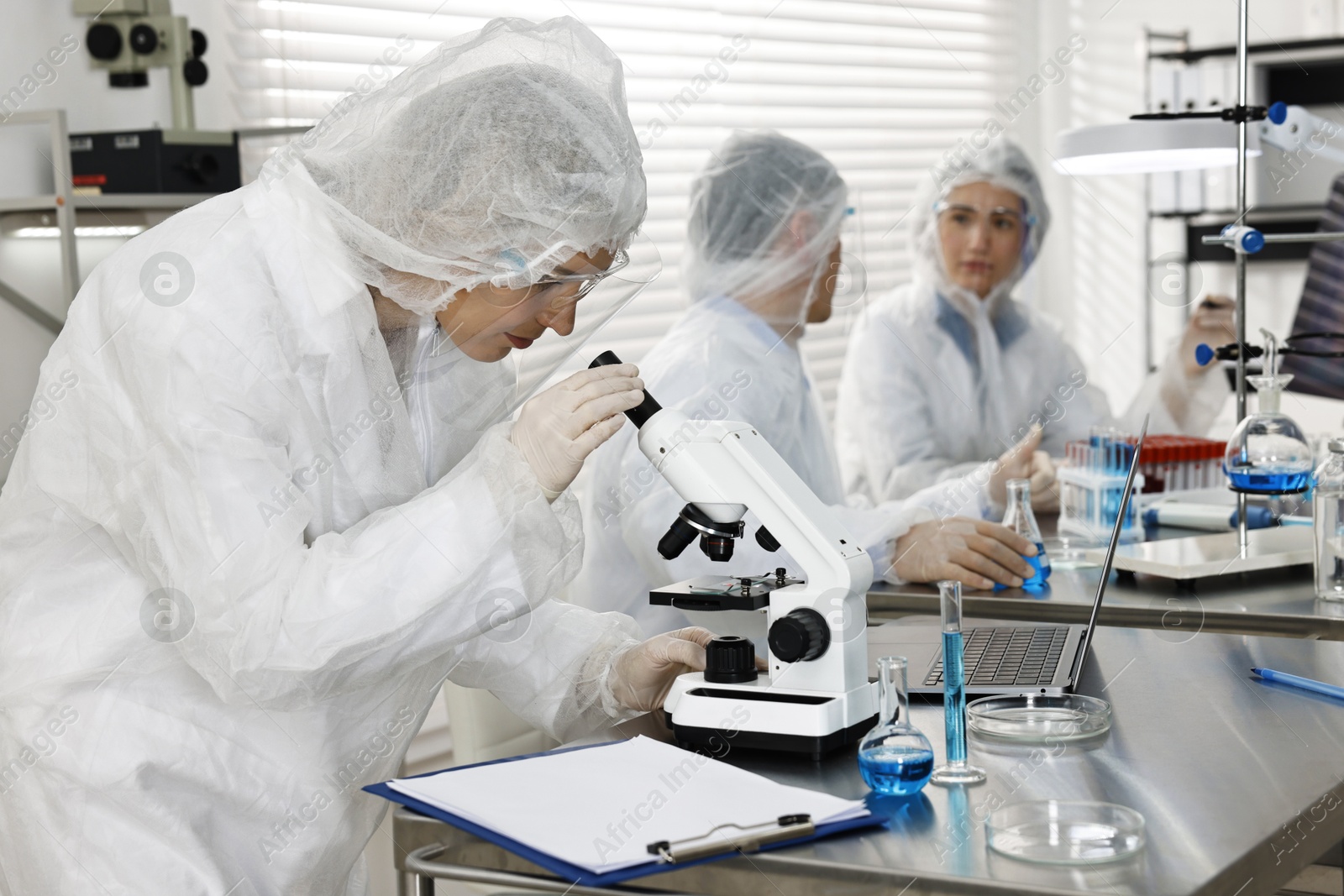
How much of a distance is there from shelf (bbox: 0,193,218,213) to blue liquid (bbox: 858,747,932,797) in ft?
6.09

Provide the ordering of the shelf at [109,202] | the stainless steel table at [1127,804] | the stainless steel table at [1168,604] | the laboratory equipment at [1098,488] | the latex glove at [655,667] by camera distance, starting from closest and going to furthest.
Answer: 1. the stainless steel table at [1127,804]
2. the latex glove at [655,667]
3. the stainless steel table at [1168,604]
4. the laboratory equipment at [1098,488]
5. the shelf at [109,202]

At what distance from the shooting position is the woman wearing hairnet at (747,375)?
1967 mm

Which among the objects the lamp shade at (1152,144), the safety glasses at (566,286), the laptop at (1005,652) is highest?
the lamp shade at (1152,144)

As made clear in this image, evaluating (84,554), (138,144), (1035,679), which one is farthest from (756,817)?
(138,144)

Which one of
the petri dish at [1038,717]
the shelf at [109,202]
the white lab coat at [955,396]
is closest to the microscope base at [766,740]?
the petri dish at [1038,717]

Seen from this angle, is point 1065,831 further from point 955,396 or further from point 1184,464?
point 955,396

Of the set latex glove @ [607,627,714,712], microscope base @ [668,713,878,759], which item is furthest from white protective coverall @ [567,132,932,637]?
microscope base @ [668,713,878,759]

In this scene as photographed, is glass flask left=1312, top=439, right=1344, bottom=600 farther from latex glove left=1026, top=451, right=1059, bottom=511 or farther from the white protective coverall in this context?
latex glove left=1026, top=451, right=1059, bottom=511

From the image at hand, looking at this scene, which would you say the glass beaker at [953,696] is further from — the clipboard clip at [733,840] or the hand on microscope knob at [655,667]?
the hand on microscope knob at [655,667]

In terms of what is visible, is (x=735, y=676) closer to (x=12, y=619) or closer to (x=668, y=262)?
(x=12, y=619)

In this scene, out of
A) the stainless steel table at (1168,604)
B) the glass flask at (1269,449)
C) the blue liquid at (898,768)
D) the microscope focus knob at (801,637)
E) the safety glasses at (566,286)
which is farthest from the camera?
the glass flask at (1269,449)

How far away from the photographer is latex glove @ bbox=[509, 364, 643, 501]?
118cm

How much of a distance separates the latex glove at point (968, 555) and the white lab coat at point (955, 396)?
3.25 feet

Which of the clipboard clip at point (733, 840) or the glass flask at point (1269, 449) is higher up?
the glass flask at point (1269, 449)
